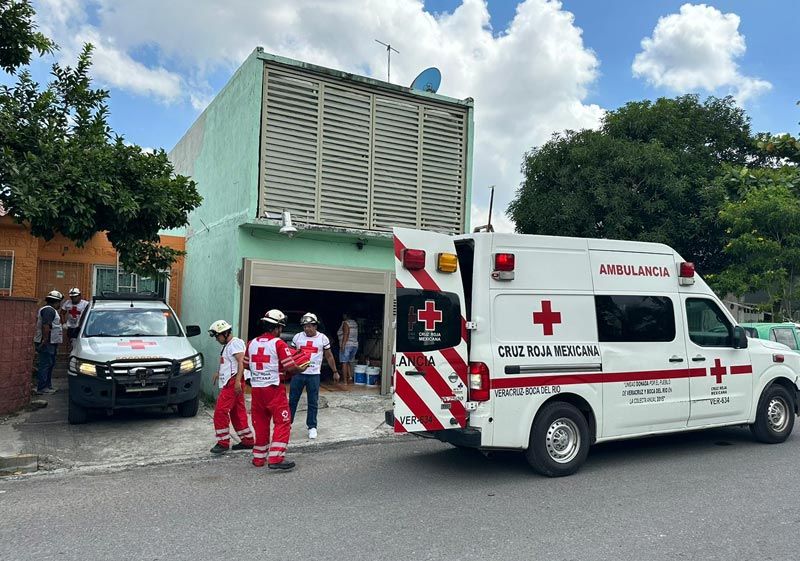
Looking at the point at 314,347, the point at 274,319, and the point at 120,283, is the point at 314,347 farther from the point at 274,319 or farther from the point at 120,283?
the point at 120,283

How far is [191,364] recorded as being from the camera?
29.8 feet

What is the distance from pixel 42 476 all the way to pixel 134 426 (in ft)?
7.60

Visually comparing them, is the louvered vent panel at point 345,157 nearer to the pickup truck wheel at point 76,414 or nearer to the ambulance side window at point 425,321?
the pickup truck wheel at point 76,414

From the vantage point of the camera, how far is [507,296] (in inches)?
249

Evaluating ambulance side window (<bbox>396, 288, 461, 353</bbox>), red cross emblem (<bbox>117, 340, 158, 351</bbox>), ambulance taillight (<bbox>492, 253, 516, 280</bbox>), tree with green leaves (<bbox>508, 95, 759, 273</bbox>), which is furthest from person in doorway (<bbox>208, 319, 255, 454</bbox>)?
tree with green leaves (<bbox>508, 95, 759, 273</bbox>)

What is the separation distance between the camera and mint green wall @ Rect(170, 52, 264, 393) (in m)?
10.8

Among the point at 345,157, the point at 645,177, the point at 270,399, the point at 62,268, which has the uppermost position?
the point at 645,177

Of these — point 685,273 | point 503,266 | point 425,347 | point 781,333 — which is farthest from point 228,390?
point 781,333

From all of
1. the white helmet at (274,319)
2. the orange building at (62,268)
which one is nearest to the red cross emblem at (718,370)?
the white helmet at (274,319)

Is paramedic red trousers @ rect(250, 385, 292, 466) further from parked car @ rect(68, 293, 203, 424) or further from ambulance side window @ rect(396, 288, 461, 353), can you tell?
parked car @ rect(68, 293, 203, 424)

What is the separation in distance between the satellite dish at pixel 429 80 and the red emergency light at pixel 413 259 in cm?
784

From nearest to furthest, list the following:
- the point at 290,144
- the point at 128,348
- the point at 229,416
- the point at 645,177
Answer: the point at 229,416 → the point at 128,348 → the point at 290,144 → the point at 645,177

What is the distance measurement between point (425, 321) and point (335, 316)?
9426 mm

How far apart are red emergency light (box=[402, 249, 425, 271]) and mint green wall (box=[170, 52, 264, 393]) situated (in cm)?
527
